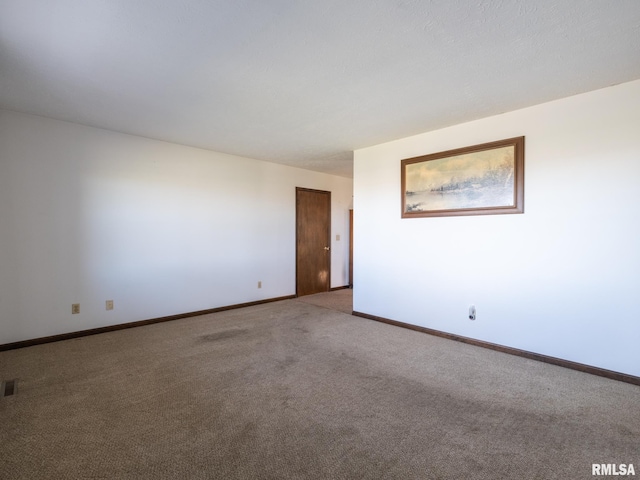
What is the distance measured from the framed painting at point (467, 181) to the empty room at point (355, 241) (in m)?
0.03

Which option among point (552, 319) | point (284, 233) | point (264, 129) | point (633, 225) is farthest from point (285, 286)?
point (633, 225)

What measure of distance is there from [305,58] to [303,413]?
8.14 ft

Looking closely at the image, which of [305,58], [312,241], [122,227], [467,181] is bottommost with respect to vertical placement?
[312,241]

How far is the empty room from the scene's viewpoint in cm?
178

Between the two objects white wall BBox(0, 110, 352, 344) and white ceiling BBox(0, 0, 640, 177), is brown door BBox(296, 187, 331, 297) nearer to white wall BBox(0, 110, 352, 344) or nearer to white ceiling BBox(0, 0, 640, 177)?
white wall BBox(0, 110, 352, 344)

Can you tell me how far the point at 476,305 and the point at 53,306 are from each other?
4744 mm

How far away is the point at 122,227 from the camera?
396 centimetres

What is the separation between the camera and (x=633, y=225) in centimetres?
253

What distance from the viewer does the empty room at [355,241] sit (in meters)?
1.78

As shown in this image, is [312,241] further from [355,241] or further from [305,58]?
[305,58]

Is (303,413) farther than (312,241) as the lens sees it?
No

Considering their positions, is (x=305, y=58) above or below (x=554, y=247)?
above

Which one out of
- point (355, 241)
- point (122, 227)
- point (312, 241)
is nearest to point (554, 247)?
point (355, 241)

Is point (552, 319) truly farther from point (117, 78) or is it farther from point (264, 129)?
point (117, 78)
